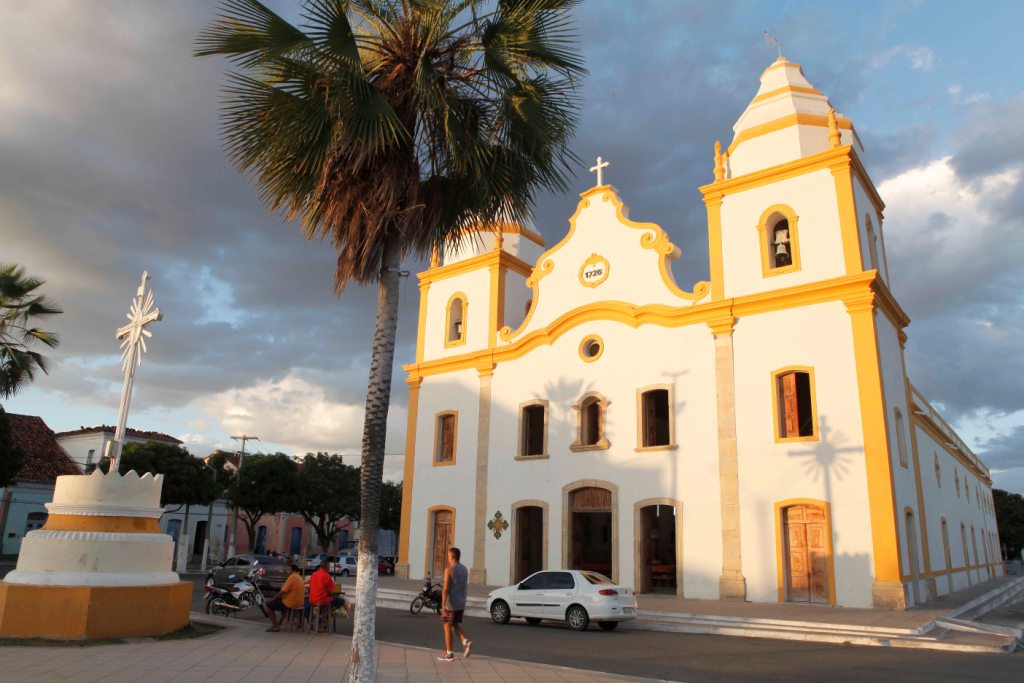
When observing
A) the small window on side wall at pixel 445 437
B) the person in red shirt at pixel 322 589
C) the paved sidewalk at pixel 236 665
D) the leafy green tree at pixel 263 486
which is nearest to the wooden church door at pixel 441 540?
the small window on side wall at pixel 445 437

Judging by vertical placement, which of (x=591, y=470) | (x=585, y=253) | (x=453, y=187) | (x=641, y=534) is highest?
(x=585, y=253)

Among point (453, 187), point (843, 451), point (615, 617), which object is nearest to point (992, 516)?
point (843, 451)

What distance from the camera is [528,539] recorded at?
23312 mm

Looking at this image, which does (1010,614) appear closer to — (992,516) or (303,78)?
(303,78)

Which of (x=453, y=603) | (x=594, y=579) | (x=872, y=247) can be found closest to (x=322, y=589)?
(x=453, y=603)

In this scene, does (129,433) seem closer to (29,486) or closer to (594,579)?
(29,486)

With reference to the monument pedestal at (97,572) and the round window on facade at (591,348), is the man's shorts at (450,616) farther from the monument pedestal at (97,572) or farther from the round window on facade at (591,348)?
the round window on facade at (591,348)

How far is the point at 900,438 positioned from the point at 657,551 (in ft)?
31.4

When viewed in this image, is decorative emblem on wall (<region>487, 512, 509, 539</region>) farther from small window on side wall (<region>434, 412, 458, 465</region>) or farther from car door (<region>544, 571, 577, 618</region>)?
car door (<region>544, 571, 577, 618</region>)

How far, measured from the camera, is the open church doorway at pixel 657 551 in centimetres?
2012

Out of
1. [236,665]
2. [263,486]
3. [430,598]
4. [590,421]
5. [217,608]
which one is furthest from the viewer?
[263,486]

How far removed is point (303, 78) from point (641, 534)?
620 inches

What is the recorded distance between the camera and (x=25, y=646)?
9578 millimetres

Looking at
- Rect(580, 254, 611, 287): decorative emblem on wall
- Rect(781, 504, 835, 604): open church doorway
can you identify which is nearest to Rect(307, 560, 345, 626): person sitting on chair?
Rect(781, 504, 835, 604): open church doorway
